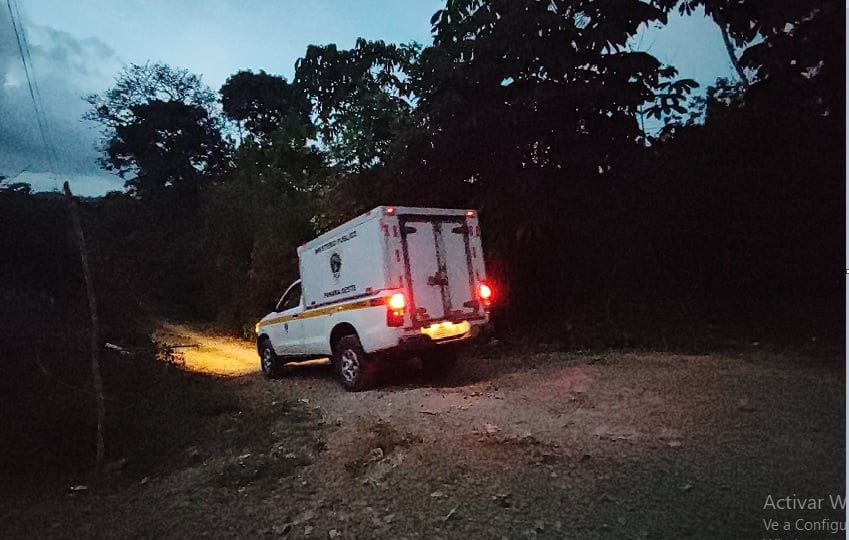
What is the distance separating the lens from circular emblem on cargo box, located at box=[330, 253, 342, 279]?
29.2ft

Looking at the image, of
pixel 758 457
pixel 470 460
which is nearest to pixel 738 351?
pixel 758 457

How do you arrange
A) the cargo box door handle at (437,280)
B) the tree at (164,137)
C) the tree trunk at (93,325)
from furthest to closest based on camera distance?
the tree at (164,137) < the cargo box door handle at (437,280) < the tree trunk at (93,325)

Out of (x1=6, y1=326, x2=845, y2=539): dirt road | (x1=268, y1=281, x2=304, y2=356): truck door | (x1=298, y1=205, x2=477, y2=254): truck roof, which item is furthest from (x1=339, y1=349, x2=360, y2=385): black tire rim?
(x1=298, y1=205, x2=477, y2=254): truck roof

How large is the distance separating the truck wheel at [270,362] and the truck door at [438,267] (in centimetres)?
434

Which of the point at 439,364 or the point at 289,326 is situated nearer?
the point at 439,364

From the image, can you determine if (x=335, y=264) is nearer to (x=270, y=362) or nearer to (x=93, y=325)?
(x=270, y=362)

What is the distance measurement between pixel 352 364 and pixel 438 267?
1934 mm

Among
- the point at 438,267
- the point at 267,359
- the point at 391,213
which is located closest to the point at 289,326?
the point at 267,359

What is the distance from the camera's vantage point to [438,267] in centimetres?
838

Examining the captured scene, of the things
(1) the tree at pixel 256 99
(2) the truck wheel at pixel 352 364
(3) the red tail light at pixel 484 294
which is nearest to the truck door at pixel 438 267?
(3) the red tail light at pixel 484 294

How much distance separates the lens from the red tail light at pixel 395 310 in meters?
7.77

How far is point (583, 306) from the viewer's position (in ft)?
40.5

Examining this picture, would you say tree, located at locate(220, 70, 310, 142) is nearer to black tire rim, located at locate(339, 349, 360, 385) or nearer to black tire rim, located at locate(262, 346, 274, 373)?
black tire rim, located at locate(262, 346, 274, 373)

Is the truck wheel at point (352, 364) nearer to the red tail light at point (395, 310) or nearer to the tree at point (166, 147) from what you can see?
the red tail light at point (395, 310)
